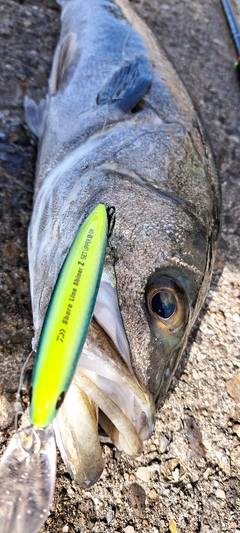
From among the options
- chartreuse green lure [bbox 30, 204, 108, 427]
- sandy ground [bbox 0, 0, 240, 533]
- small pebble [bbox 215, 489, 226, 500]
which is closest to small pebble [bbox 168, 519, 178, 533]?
sandy ground [bbox 0, 0, 240, 533]

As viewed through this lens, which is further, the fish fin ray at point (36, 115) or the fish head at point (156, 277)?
the fish fin ray at point (36, 115)

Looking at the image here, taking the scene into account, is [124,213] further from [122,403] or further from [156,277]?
[122,403]

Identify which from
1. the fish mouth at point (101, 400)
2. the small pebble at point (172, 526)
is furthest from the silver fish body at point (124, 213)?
the small pebble at point (172, 526)

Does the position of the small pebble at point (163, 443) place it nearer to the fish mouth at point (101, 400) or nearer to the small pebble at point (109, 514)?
the small pebble at point (109, 514)

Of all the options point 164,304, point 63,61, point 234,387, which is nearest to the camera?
point 164,304

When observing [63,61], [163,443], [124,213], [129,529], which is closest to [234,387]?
[163,443]

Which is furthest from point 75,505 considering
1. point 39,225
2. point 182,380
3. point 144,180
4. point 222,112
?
point 222,112

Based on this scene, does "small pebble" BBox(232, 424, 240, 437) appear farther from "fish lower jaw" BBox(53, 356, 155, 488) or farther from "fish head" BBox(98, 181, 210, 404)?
"fish lower jaw" BBox(53, 356, 155, 488)
